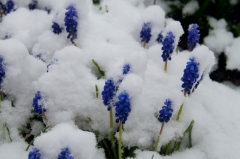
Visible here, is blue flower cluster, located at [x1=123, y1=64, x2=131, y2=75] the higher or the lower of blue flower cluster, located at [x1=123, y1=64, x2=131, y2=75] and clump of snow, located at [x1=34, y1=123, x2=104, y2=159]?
the higher

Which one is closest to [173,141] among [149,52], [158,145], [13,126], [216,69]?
[158,145]

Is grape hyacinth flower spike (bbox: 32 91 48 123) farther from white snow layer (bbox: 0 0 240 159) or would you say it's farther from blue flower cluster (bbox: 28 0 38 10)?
blue flower cluster (bbox: 28 0 38 10)

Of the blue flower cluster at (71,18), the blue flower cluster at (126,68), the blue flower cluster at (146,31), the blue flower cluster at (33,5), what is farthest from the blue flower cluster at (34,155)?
the blue flower cluster at (33,5)

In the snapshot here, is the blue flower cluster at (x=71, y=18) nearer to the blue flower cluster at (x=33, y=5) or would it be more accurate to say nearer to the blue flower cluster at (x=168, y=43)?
the blue flower cluster at (x=168, y=43)

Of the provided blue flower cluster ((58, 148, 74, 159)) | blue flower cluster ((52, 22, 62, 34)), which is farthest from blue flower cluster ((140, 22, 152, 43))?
blue flower cluster ((58, 148, 74, 159))

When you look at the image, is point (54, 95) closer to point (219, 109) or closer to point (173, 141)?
point (173, 141)

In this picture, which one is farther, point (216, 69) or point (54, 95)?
point (216, 69)

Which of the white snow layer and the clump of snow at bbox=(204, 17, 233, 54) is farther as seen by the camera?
the clump of snow at bbox=(204, 17, 233, 54)
